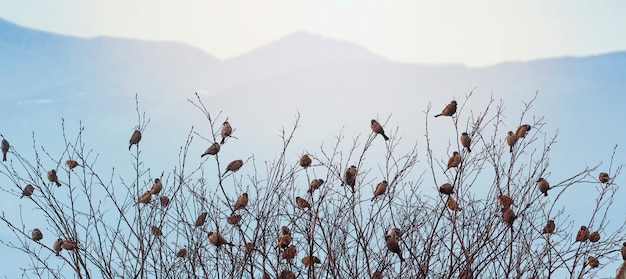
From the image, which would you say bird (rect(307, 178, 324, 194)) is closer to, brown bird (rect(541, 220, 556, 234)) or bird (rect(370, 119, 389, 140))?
bird (rect(370, 119, 389, 140))

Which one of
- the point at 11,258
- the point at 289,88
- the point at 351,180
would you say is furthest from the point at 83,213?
the point at 11,258

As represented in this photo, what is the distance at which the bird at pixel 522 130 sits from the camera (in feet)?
9.75

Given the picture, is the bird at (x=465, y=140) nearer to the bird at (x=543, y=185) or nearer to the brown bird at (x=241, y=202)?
the bird at (x=543, y=185)

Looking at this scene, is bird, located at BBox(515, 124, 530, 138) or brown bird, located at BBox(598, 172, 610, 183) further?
brown bird, located at BBox(598, 172, 610, 183)

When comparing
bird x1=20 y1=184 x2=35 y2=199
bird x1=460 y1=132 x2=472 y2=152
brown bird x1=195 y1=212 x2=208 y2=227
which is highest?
bird x1=20 y1=184 x2=35 y2=199

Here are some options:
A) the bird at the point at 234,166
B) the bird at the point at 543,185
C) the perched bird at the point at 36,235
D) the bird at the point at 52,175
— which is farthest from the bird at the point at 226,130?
the bird at the point at 543,185

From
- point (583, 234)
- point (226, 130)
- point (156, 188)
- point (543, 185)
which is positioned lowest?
point (583, 234)

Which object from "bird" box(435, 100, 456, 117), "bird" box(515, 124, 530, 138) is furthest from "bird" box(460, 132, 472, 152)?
"bird" box(515, 124, 530, 138)

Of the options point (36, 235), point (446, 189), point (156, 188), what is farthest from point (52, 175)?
point (446, 189)

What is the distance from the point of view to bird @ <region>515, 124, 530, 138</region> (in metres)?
2.97

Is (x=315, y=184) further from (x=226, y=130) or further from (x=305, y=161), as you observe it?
(x=226, y=130)

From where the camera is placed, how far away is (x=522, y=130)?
298 centimetres

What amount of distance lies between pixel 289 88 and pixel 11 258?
9.22 metres

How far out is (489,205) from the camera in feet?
10.2
